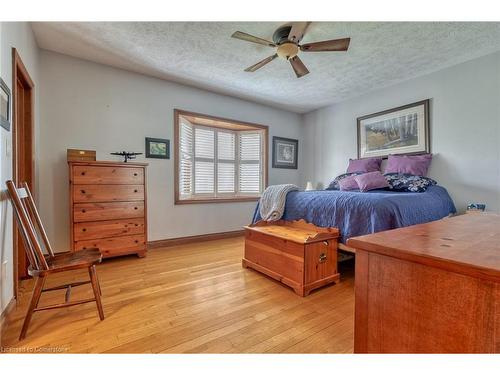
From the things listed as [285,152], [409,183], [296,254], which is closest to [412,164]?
[409,183]

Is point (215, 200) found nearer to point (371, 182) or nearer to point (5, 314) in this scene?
point (371, 182)

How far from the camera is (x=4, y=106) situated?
1541mm

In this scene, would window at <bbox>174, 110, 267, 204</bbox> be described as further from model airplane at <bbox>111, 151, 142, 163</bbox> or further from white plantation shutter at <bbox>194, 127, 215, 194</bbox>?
model airplane at <bbox>111, 151, 142, 163</bbox>

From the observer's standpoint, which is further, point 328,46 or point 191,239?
point 191,239

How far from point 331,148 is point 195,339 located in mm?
3941

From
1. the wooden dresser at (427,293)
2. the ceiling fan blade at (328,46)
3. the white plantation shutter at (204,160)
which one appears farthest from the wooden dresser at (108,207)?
the wooden dresser at (427,293)

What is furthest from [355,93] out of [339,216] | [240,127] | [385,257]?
[385,257]

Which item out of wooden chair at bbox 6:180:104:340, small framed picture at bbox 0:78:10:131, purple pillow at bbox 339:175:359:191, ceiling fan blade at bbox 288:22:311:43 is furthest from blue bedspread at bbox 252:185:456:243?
small framed picture at bbox 0:78:10:131

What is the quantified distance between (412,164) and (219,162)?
2.86 m

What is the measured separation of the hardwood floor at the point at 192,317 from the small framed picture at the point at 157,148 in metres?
1.56

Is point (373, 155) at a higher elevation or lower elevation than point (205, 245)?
higher

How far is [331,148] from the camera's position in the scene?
442 cm

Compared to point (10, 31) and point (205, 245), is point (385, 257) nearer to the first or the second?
point (10, 31)
